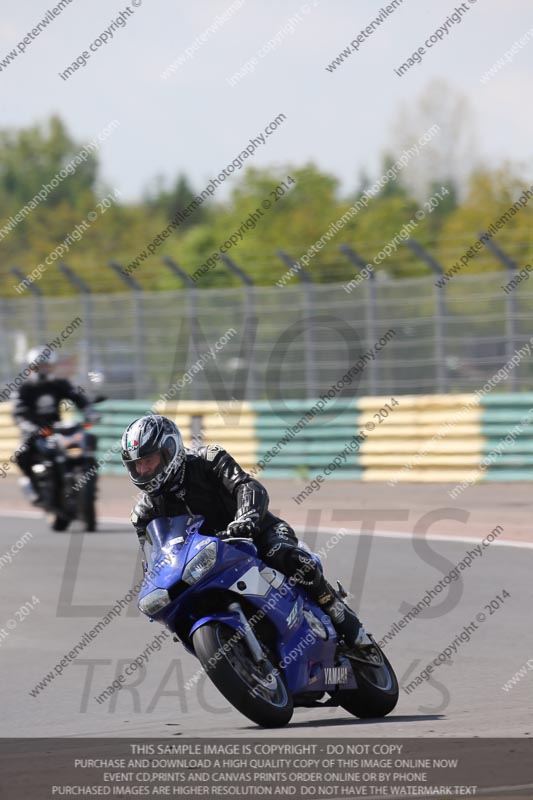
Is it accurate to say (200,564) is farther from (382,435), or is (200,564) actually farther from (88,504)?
(382,435)

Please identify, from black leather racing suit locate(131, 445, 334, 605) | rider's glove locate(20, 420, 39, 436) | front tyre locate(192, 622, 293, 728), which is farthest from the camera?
rider's glove locate(20, 420, 39, 436)

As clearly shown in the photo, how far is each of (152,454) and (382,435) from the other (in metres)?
11.9

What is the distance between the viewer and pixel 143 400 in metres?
21.8

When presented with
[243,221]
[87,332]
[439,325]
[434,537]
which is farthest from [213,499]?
[243,221]

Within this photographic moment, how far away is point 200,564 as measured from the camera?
6.62 meters

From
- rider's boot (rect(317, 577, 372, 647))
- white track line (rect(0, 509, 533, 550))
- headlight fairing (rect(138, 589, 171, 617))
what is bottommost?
white track line (rect(0, 509, 533, 550))

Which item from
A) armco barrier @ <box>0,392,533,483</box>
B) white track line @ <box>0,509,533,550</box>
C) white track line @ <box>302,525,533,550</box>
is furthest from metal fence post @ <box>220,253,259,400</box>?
white track line @ <box>302,525,533,550</box>

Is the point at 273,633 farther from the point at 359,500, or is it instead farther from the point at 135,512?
the point at 359,500

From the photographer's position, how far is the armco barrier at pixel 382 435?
17625 mm

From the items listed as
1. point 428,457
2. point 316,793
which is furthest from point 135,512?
point 428,457

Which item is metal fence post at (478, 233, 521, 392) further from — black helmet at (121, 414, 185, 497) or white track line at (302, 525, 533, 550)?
black helmet at (121, 414, 185, 497)

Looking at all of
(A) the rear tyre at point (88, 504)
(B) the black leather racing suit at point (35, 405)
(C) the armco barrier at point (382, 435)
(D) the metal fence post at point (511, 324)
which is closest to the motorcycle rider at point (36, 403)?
(B) the black leather racing suit at point (35, 405)

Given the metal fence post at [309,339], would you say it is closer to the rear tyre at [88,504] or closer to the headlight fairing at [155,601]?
the rear tyre at [88,504]

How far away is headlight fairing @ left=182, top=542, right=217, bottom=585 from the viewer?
6.60m
